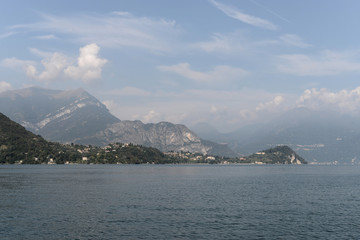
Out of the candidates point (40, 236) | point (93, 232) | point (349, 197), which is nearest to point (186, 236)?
point (93, 232)

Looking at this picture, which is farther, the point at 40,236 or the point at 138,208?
the point at 138,208

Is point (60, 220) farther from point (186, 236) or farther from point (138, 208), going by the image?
point (186, 236)

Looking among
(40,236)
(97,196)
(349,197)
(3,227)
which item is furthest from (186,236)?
(349,197)

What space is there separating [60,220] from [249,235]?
1417 inches

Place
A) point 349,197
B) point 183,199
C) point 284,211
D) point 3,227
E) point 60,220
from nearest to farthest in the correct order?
point 3,227 → point 60,220 → point 284,211 → point 183,199 → point 349,197

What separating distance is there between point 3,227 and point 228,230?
128 ft

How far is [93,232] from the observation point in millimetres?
57312

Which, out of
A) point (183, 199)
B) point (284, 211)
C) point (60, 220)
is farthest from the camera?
point (183, 199)

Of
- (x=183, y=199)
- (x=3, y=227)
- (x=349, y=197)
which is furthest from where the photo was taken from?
(x=349, y=197)

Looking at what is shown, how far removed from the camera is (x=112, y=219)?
223ft

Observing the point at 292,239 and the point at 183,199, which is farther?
the point at 183,199

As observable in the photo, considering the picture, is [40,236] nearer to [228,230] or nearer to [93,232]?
[93,232]

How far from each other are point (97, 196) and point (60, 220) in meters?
36.2

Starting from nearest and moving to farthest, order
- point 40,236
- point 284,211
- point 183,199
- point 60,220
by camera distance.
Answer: point 40,236
point 60,220
point 284,211
point 183,199
